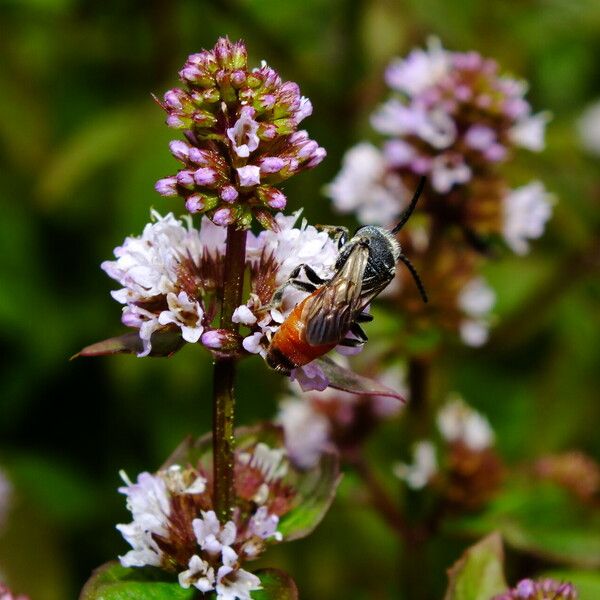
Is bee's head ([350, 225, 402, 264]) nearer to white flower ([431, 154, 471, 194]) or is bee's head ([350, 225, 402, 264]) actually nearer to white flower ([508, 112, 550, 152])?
white flower ([431, 154, 471, 194])

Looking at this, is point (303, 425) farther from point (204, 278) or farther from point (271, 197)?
point (271, 197)

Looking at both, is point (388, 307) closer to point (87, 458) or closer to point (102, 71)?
point (87, 458)

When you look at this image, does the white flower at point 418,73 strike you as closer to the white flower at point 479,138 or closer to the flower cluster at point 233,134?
the white flower at point 479,138

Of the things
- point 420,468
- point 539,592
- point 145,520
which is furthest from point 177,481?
point 420,468

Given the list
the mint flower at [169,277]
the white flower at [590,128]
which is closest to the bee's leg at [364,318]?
the mint flower at [169,277]

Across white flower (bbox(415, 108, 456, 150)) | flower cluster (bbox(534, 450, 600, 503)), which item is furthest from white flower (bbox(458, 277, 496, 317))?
flower cluster (bbox(534, 450, 600, 503))

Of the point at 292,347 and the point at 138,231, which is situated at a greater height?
the point at 138,231
